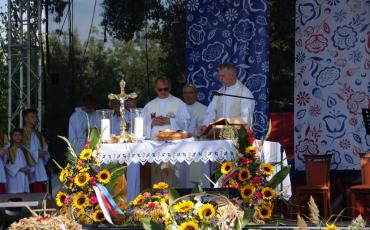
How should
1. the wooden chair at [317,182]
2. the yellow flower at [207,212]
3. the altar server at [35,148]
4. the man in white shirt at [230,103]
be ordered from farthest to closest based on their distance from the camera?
the altar server at [35,148]
the wooden chair at [317,182]
the man in white shirt at [230,103]
the yellow flower at [207,212]

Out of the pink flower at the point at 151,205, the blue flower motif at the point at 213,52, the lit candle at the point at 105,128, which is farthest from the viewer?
the blue flower motif at the point at 213,52

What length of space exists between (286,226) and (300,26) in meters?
4.51

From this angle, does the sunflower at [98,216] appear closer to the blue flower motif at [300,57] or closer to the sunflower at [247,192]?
the sunflower at [247,192]

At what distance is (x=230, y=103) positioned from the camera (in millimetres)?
9297

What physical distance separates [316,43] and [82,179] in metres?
4.56

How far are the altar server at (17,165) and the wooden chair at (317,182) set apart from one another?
3.55m

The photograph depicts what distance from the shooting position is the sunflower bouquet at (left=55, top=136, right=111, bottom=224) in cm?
753

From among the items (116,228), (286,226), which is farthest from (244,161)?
(116,228)

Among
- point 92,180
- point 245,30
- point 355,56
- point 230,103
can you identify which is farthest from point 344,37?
point 92,180

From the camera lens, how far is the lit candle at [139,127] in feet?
28.0

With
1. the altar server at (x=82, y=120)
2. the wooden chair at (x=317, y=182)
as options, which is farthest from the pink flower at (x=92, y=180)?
the altar server at (x=82, y=120)

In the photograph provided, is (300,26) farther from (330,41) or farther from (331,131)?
(331,131)

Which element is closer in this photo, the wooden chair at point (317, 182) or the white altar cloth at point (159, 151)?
the white altar cloth at point (159, 151)

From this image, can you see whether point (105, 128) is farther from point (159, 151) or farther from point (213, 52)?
point (213, 52)
